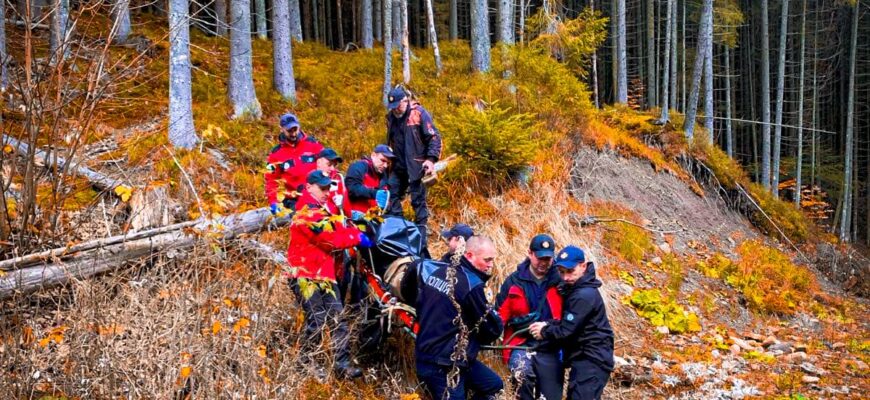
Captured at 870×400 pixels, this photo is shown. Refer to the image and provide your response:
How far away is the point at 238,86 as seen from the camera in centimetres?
1075

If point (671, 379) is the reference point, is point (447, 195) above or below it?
above

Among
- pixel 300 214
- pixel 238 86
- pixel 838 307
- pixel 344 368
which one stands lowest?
pixel 838 307

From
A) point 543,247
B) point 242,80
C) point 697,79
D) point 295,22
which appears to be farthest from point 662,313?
point 295,22

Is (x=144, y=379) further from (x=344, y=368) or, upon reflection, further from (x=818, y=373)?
(x=818, y=373)

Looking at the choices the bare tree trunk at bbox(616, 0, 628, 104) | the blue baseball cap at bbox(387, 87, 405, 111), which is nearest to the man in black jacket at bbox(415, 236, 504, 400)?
the blue baseball cap at bbox(387, 87, 405, 111)

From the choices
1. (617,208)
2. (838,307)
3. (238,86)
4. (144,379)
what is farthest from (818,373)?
(238,86)

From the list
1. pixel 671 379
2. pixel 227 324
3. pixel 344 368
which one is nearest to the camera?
pixel 227 324

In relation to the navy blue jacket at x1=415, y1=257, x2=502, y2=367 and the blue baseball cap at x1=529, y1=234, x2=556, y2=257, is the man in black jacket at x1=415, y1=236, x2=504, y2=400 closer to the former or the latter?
the navy blue jacket at x1=415, y1=257, x2=502, y2=367

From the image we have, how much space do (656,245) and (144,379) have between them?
8506mm

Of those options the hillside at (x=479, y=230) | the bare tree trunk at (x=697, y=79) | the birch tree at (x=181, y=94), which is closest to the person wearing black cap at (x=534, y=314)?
the hillside at (x=479, y=230)

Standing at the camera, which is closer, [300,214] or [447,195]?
[300,214]

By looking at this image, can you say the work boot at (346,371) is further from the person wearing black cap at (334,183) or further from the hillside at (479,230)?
the person wearing black cap at (334,183)

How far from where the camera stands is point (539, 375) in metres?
4.77

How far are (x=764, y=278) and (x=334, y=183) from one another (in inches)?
346
